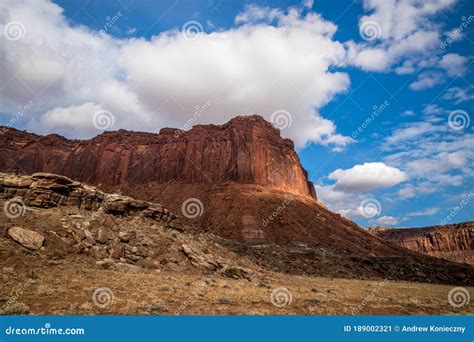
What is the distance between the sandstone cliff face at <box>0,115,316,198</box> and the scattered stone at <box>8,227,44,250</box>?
5869 centimetres

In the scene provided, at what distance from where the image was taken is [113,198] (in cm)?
2614

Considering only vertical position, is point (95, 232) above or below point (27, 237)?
above

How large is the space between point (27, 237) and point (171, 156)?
7105 centimetres

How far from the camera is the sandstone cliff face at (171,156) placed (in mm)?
79750

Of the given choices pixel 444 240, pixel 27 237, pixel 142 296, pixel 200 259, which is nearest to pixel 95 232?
pixel 27 237

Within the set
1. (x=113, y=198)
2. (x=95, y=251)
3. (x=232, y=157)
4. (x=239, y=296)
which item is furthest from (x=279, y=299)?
(x=232, y=157)

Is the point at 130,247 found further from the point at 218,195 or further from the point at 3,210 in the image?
the point at 218,195

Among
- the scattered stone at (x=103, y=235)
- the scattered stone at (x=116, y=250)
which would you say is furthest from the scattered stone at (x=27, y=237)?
the scattered stone at (x=116, y=250)

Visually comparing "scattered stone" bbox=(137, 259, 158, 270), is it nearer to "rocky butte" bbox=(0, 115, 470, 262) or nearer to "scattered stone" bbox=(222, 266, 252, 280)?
"scattered stone" bbox=(222, 266, 252, 280)

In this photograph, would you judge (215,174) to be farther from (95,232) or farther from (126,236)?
(95,232)

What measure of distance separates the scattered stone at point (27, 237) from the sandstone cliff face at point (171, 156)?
58692mm

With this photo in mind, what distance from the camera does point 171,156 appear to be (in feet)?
288

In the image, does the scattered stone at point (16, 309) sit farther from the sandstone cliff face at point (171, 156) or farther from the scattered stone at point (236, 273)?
the sandstone cliff face at point (171, 156)

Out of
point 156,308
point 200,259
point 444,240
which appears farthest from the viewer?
point 444,240
